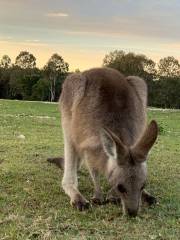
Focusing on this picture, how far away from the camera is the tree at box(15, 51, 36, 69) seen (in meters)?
55.0

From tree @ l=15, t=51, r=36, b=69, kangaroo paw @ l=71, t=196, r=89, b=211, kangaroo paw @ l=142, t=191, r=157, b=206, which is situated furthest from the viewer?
tree @ l=15, t=51, r=36, b=69

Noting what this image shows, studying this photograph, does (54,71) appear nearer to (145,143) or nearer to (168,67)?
(168,67)

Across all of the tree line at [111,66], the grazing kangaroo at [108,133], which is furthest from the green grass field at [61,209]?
the tree line at [111,66]

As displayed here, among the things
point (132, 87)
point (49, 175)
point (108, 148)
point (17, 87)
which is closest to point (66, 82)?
point (132, 87)

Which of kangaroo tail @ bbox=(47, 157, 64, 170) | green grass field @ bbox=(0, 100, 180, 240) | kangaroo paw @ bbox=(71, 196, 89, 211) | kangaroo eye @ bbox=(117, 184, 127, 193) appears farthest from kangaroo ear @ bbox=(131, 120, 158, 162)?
kangaroo tail @ bbox=(47, 157, 64, 170)

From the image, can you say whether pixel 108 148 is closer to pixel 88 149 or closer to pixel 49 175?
pixel 88 149

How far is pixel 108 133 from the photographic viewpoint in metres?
4.32

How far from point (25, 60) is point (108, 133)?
53.1 meters

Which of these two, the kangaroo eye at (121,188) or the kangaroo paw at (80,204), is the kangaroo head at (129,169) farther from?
the kangaroo paw at (80,204)

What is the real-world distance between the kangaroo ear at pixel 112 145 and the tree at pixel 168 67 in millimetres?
43823

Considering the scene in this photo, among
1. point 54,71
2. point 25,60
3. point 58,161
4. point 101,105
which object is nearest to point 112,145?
point 101,105

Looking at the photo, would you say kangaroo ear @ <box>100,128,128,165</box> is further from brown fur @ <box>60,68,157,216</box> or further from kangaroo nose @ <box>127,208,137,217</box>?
kangaroo nose @ <box>127,208,137,217</box>

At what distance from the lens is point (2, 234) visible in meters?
4.05

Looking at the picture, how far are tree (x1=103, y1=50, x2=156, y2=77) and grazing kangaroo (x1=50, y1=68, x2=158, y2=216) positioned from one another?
115 feet
